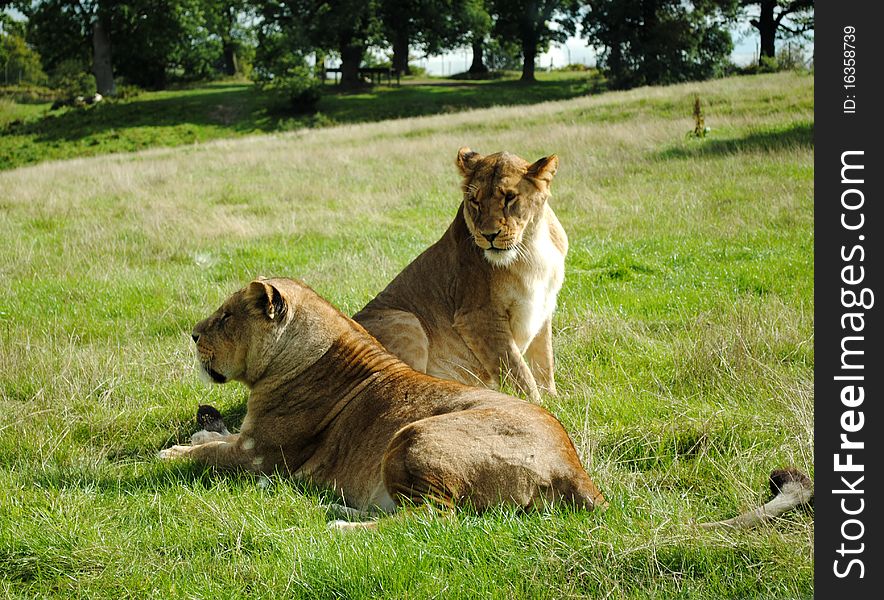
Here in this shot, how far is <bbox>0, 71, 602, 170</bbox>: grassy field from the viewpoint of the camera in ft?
140

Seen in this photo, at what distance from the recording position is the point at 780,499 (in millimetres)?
4453

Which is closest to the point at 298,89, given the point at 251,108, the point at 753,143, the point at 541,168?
the point at 251,108

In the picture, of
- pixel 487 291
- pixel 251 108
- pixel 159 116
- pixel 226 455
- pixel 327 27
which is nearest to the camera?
pixel 226 455

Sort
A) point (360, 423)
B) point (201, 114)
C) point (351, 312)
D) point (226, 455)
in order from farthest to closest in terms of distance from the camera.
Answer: point (201, 114) < point (351, 312) < point (226, 455) < point (360, 423)

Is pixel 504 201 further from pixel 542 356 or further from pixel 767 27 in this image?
pixel 767 27

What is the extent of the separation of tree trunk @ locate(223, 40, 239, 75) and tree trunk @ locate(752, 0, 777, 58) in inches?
1593

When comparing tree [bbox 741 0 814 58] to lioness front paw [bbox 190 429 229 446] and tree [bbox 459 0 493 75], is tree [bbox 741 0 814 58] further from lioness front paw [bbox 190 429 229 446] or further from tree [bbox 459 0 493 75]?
lioness front paw [bbox 190 429 229 446]

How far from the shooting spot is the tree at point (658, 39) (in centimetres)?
5272

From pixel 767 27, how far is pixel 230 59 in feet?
139

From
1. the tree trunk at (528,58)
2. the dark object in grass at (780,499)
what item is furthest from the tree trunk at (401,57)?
the dark object in grass at (780,499)

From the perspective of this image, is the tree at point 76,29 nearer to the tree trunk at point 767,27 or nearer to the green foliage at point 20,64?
the green foliage at point 20,64

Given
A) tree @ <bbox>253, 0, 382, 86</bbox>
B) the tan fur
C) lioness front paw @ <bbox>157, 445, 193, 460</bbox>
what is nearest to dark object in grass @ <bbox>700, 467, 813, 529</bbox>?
the tan fur

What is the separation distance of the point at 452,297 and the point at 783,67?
166ft
